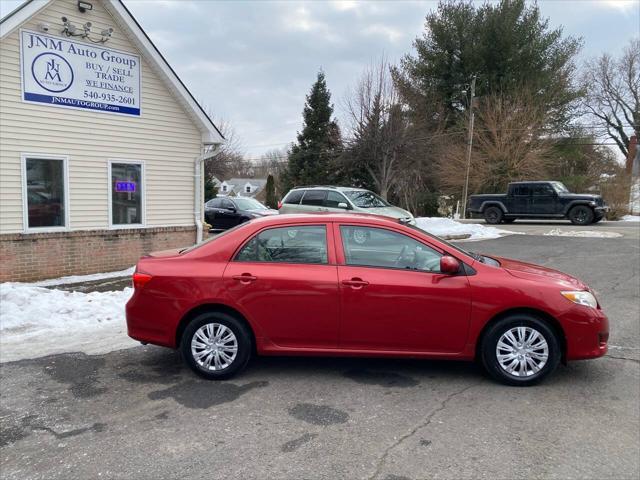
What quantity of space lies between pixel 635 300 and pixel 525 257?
15.6ft

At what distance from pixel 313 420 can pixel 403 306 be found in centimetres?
126

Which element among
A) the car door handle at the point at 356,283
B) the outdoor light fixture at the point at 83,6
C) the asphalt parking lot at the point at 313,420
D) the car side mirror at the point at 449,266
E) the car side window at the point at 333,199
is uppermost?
the outdoor light fixture at the point at 83,6

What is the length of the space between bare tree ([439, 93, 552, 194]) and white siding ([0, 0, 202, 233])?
74.4 ft

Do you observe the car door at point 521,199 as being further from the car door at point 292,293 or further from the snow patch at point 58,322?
the car door at point 292,293

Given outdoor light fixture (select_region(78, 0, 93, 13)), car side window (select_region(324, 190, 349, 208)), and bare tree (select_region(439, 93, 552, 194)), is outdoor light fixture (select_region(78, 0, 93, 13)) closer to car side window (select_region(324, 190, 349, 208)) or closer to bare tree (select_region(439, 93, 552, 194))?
car side window (select_region(324, 190, 349, 208))

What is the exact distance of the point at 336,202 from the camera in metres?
13.8

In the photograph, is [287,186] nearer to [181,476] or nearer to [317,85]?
[317,85]

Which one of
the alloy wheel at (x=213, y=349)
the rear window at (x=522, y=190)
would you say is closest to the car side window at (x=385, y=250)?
the alloy wheel at (x=213, y=349)

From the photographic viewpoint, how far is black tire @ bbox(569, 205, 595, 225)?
21.1m

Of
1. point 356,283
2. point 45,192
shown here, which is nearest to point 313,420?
point 356,283

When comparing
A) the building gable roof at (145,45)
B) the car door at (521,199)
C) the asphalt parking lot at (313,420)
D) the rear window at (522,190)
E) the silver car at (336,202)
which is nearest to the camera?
the asphalt parking lot at (313,420)

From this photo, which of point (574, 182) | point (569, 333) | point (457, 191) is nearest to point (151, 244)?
point (569, 333)

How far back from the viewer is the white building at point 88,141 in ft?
29.9

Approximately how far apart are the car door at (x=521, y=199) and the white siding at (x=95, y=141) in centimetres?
1605
